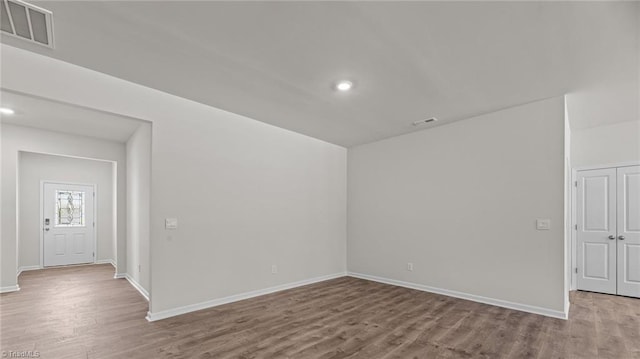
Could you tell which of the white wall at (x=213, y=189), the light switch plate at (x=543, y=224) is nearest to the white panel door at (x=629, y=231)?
the light switch plate at (x=543, y=224)

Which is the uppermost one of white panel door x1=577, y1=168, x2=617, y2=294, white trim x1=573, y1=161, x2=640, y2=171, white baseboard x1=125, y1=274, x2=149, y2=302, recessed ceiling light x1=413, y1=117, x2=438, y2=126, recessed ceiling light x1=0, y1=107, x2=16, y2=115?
recessed ceiling light x1=0, y1=107, x2=16, y2=115

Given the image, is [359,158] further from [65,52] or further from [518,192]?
[65,52]

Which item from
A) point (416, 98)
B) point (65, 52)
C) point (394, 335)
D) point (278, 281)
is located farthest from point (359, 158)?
point (65, 52)

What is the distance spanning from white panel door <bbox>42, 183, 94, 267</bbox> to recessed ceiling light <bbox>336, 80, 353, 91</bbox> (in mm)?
7287

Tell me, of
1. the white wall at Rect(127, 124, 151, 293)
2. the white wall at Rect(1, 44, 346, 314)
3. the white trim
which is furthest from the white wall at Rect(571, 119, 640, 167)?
the white wall at Rect(127, 124, 151, 293)

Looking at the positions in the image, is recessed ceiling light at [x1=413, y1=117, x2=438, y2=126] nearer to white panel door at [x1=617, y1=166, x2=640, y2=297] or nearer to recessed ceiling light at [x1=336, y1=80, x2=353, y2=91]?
recessed ceiling light at [x1=336, y1=80, x2=353, y2=91]

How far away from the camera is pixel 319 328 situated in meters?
3.30

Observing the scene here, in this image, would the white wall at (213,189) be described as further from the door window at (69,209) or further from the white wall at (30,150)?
the door window at (69,209)

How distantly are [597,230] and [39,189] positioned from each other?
36.4 ft

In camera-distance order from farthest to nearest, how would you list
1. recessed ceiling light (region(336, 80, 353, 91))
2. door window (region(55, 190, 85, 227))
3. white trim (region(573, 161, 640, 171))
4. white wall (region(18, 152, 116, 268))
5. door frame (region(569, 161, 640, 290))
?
1. door window (region(55, 190, 85, 227))
2. white wall (region(18, 152, 116, 268))
3. door frame (region(569, 161, 640, 290))
4. white trim (region(573, 161, 640, 171))
5. recessed ceiling light (region(336, 80, 353, 91))

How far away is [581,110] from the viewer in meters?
4.28

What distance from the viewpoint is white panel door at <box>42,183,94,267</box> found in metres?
6.85

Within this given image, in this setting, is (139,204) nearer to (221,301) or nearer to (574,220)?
(221,301)

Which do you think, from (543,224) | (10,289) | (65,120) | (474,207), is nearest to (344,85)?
(474,207)
